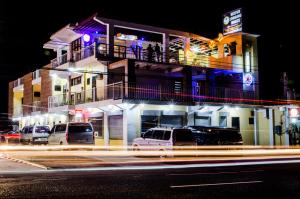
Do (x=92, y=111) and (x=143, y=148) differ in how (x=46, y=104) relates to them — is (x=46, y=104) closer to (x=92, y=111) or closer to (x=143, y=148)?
(x=92, y=111)

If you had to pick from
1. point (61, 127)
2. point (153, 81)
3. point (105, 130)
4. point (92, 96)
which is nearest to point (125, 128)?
point (105, 130)

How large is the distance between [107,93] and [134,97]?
3215mm

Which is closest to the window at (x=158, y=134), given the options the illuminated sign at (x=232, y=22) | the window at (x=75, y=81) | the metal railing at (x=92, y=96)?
the metal railing at (x=92, y=96)

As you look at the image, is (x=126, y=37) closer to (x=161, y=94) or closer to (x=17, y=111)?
(x=161, y=94)

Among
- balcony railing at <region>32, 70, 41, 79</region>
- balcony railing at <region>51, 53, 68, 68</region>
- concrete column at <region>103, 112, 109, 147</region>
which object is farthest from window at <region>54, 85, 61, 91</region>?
concrete column at <region>103, 112, 109, 147</region>

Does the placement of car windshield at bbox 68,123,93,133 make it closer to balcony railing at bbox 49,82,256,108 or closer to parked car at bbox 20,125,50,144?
balcony railing at bbox 49,82,256,108

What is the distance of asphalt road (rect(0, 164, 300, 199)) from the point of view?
9.63 meters

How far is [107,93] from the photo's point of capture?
94.4ft

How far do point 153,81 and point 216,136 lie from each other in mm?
7869

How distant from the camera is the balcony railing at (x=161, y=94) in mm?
26641

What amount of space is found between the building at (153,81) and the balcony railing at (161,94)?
70 mm

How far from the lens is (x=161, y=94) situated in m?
27.7

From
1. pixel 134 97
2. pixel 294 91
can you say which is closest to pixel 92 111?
pixel 134 97

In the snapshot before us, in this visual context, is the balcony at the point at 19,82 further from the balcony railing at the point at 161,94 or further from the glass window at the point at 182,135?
the glass window at the point at 182,135
